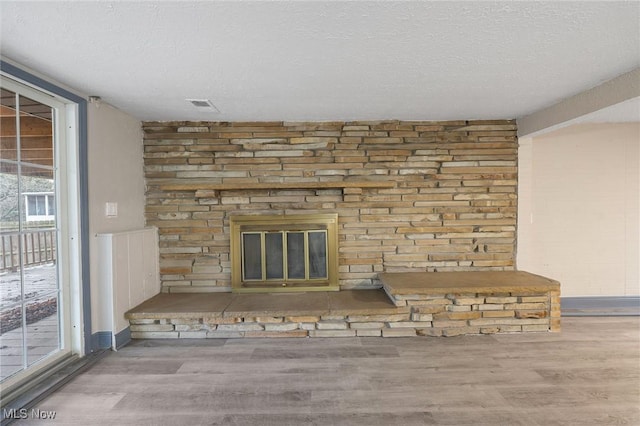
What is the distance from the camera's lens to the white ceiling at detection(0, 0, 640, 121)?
4.67 ft

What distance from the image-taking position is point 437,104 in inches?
109

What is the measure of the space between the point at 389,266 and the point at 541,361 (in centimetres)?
144

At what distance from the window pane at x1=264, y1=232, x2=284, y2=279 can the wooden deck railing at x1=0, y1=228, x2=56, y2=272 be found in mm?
1711

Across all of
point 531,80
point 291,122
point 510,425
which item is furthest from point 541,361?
point 291,122

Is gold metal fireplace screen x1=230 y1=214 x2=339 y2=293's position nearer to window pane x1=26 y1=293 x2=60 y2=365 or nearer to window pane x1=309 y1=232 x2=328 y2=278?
window pane x1=309 y1=232 x2=328 y2=278

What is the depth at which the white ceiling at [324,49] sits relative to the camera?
142 centimetres

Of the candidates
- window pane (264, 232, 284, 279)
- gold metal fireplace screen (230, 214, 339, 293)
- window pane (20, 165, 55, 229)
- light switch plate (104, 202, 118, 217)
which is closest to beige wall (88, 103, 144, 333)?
light switch plate (104, 202, 118, 217)

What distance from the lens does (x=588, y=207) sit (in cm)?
342

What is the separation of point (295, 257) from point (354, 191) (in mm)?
911

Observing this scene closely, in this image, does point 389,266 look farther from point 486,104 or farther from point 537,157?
point 537,157

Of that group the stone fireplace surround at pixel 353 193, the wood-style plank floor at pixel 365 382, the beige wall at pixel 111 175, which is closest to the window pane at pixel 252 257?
the stone fireplace surround at pixel 353 193

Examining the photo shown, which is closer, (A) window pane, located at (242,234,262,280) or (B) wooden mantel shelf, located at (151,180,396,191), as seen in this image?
(B) wooden mantel shelf, located at (151,180,396,191)

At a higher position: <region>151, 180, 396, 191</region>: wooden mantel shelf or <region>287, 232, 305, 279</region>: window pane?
<region>151, 180, 396, 191</region>: wooden mantel shelf

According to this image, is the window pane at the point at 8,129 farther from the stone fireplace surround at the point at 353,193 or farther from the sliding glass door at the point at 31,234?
the stone fireplace surround at the point at 353,193
